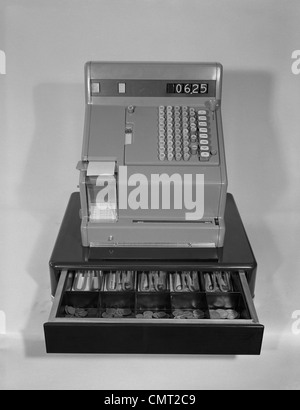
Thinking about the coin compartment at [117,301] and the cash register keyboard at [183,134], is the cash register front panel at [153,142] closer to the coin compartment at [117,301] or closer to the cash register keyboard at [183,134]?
the cash register keyboard at [183,134]

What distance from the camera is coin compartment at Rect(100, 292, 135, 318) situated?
2248mm

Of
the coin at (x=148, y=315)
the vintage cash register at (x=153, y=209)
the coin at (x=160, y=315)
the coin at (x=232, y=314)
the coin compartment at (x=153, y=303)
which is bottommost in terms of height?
the coin at (x=160, y=315)

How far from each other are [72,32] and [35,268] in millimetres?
1045

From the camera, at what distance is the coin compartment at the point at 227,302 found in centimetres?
225

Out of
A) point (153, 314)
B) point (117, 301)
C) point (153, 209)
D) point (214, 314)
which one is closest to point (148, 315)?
point (153, 314)

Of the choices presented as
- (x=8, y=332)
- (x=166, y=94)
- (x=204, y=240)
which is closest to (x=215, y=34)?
(x=166, y=94)

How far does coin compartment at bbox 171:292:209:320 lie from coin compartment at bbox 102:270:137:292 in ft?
0.53

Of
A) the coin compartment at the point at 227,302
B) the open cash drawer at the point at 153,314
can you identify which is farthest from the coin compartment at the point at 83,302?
the coin compartment at the point at 227,302

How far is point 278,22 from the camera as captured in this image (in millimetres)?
2818

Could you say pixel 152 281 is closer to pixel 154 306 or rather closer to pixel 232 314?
pixel 154 306

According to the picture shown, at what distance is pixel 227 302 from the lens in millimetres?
2287

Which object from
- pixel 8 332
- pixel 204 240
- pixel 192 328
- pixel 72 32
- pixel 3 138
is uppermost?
pixel 72 32

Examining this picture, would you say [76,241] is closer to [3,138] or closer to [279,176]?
[3,138]

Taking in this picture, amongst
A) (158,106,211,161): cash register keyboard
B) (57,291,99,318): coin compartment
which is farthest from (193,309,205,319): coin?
(158,106,211,161): cash register keyboard
